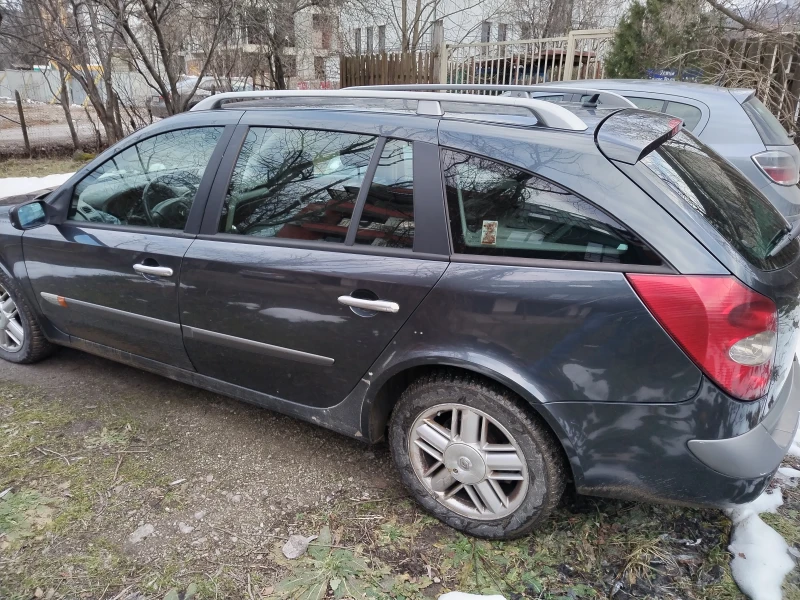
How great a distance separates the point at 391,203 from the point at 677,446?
1332 millimetres

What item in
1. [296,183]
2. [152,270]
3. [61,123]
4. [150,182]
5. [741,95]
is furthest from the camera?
[61,123]

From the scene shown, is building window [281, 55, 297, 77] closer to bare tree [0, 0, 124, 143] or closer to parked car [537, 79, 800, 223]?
bare tree [0, 0, 124, 143]

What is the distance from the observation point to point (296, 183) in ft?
8.48

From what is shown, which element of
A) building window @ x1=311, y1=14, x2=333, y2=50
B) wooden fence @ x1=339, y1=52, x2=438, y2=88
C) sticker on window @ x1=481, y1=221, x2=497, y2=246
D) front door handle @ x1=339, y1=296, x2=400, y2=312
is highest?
building window @ x1=311, y1=14, x2=333, y2=50

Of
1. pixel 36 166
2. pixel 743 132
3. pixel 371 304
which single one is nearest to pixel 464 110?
pixel 371 304

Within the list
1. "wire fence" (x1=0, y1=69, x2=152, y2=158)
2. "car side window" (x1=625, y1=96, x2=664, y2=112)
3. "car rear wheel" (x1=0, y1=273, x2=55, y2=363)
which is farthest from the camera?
"wire fence" (x1=0, y1=69, x2=152, y2=158)

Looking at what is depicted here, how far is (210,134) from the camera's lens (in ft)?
9.27

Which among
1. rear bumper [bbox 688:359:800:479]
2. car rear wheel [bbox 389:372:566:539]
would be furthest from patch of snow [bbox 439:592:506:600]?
rear bumper [bbox 688:359:800:479]

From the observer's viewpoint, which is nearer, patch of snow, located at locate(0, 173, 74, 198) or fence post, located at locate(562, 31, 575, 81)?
patch of snow, located at locate(0, 173, 74, 198)

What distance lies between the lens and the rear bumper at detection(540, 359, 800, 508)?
6.13ft

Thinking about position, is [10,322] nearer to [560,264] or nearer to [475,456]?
[475,456]

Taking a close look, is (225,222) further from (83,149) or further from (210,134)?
(83,149)

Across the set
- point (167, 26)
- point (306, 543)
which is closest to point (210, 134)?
point (306, 543)

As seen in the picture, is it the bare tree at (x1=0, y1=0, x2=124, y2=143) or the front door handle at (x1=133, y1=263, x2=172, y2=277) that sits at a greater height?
the bare tree at (x1=0, y1=0, x2=124, y2=143)
